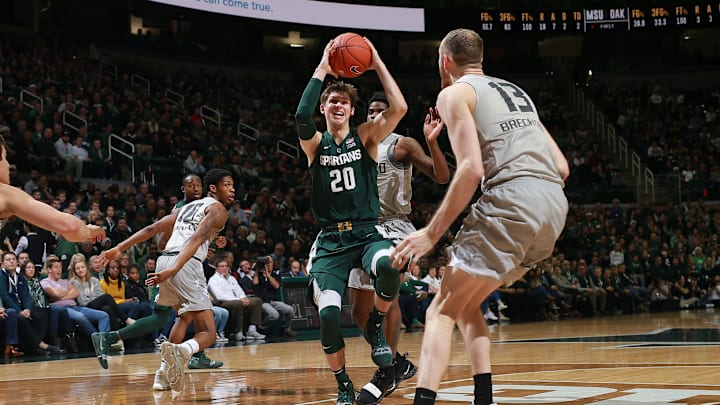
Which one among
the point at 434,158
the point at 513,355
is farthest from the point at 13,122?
the point at 434,158

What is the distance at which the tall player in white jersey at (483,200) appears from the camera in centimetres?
387

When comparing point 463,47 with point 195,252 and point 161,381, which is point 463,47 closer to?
point 195,252

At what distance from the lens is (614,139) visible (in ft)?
85.5

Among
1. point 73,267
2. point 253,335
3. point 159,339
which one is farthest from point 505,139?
point 253,335

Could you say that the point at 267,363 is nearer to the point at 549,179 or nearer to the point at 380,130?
the point at 380,130

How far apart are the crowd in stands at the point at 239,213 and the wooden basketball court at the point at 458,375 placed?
53.5 inches

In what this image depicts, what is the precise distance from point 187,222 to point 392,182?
6.32 feet

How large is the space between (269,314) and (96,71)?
938 cm

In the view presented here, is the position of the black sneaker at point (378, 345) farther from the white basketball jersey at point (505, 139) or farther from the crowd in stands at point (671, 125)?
the crowd in stands at point (671, 125)

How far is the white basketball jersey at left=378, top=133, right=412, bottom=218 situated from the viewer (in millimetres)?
6449

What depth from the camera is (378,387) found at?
5.12m

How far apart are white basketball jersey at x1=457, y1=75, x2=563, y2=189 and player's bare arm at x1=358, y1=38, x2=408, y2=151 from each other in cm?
113

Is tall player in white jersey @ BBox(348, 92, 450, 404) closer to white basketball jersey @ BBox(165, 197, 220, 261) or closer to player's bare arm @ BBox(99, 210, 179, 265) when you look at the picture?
white basketball jersey @ BBox(165, 197, 220, 261)

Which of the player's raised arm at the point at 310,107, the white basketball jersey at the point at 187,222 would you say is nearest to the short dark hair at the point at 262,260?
the white basketball jersey at the point at 187,222
